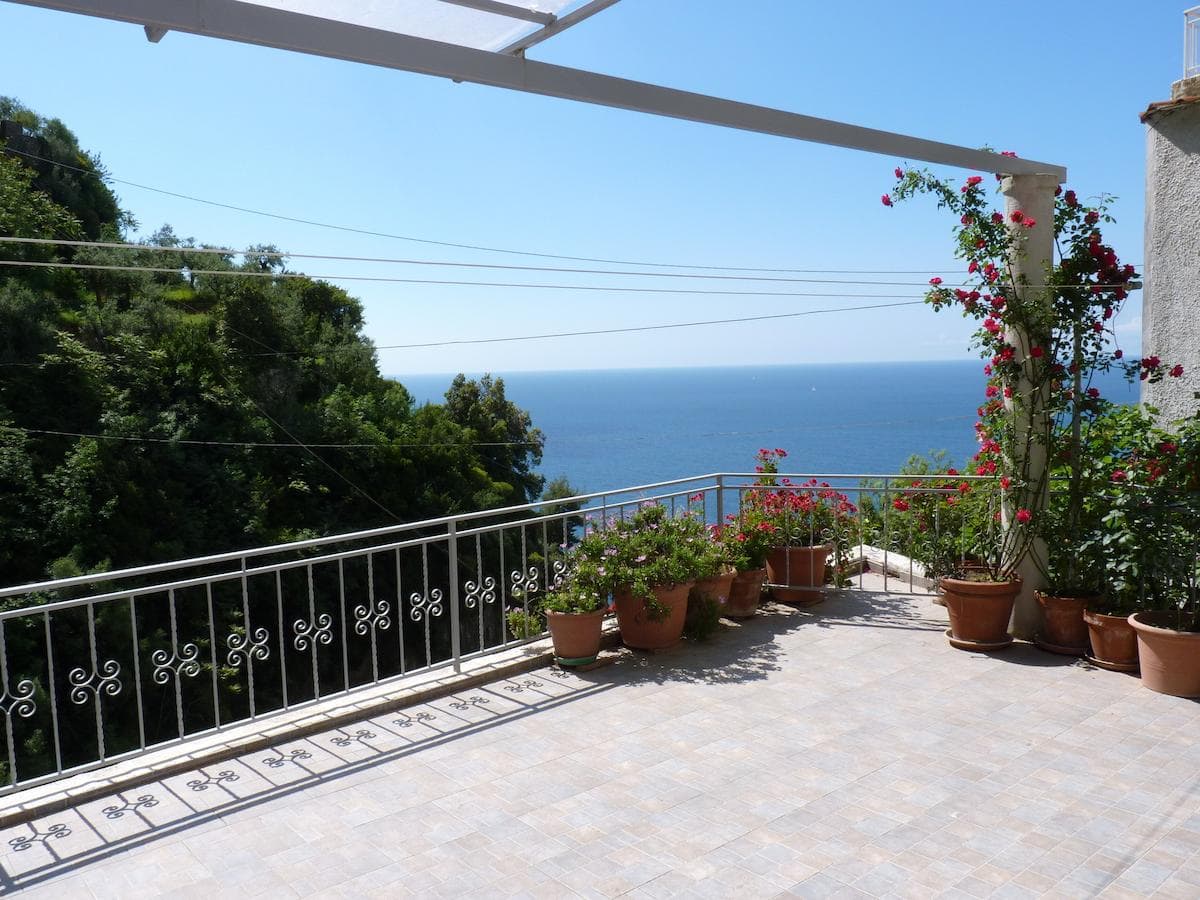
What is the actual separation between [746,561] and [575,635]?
54.9 inches

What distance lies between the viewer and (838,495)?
6.24 metres

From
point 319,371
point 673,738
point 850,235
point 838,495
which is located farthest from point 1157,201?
point 319,371

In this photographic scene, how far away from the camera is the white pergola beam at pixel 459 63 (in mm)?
2500

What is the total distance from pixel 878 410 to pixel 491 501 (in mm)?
111019

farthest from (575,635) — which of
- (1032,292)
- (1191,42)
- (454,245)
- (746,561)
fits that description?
(454,245)

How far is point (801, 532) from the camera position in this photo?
20.2 ft

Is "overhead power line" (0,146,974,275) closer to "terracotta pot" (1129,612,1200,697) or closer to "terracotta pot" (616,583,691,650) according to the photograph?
"terracotta pot" (1129,612,1200,697)

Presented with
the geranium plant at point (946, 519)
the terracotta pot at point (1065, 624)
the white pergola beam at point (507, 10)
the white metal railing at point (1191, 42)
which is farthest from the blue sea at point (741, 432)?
the white pergola beam at point (507, 10)

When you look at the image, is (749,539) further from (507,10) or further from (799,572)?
(507,10)

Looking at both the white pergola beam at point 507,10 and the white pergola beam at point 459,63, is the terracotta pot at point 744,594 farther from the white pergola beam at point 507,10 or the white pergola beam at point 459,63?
the white pergola beam at point 507,10

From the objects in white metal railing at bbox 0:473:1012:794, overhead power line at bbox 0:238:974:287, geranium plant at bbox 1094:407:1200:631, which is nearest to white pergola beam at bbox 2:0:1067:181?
overhead power line at bbox 0:238:974:287

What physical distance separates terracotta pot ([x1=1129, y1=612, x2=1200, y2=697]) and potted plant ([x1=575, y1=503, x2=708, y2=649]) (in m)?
2.27

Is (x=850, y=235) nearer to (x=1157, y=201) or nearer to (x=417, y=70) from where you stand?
(x=1157, y=201)

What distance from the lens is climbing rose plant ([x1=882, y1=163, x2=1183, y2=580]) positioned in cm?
507
